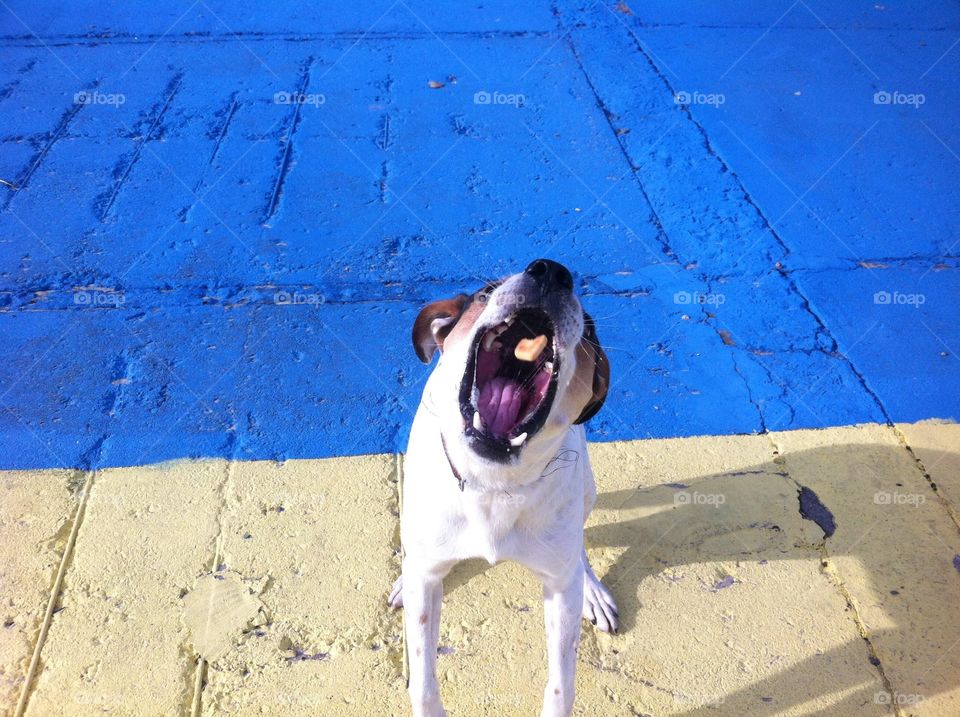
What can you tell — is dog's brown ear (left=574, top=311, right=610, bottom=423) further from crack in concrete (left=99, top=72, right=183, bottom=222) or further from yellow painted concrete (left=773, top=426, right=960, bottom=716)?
crack in concrete (left=99, top=72, right=183, bottom=222)

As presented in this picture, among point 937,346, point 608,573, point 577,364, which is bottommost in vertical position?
point 937,346

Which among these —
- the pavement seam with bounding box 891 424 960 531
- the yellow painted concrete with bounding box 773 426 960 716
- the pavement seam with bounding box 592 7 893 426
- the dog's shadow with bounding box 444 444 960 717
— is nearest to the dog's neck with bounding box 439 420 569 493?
the dog's shadow with bounding box 444 444 960 717

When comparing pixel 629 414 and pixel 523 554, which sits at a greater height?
pixel 523 554

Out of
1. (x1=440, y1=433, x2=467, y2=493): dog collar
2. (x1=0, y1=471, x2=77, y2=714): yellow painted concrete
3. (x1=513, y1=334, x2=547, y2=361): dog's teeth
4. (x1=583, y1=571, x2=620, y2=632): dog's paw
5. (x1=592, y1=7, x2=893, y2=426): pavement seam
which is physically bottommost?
(x1=592, y1=7, x2=893, y2=426): pavement seam

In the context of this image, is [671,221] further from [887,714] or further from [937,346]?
[887,714]

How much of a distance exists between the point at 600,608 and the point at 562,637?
0.60m

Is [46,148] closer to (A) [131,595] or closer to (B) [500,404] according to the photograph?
(A) [131,595]

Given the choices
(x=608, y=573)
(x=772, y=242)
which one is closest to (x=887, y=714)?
(x=608, y=573)

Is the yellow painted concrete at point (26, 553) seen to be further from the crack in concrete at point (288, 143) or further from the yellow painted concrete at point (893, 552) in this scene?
the yellow painted concrete at point (893, 552)

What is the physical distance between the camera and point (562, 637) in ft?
9.80

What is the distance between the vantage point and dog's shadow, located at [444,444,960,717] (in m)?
3.35

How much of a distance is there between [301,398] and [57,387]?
1.42 metres

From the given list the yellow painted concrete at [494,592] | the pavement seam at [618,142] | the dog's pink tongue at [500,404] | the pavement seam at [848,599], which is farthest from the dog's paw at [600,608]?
the pavement seam at [618,142]

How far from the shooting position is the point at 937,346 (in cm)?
515
